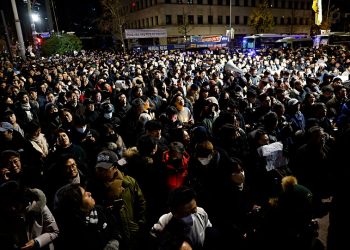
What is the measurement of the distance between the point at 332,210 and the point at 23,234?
11.5 feet

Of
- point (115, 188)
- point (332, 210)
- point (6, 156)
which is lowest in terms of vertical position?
point (332, 210)

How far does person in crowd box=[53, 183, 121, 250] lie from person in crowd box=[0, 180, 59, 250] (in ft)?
0.46

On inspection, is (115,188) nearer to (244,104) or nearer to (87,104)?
(87,104)

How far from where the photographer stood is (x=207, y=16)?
54281mm

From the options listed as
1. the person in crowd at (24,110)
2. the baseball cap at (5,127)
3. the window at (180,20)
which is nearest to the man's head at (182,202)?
the baseball cap at (5,127)

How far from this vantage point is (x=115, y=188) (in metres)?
3.17

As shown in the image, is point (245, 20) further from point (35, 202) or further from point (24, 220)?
point (24, 220)

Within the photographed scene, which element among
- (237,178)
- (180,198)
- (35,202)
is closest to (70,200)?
(35,202)

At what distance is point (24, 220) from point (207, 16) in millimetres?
56859

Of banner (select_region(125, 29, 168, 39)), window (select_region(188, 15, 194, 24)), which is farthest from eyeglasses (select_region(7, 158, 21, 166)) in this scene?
window (select_region(188, 15, 194, 24))

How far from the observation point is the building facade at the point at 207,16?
50.8 meters

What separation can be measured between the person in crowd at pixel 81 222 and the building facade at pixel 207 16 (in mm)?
45698

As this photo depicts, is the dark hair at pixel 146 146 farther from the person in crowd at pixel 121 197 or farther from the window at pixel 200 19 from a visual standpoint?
the window at pixel 200 19

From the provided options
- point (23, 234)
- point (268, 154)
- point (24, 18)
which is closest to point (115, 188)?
point (23, 234)
